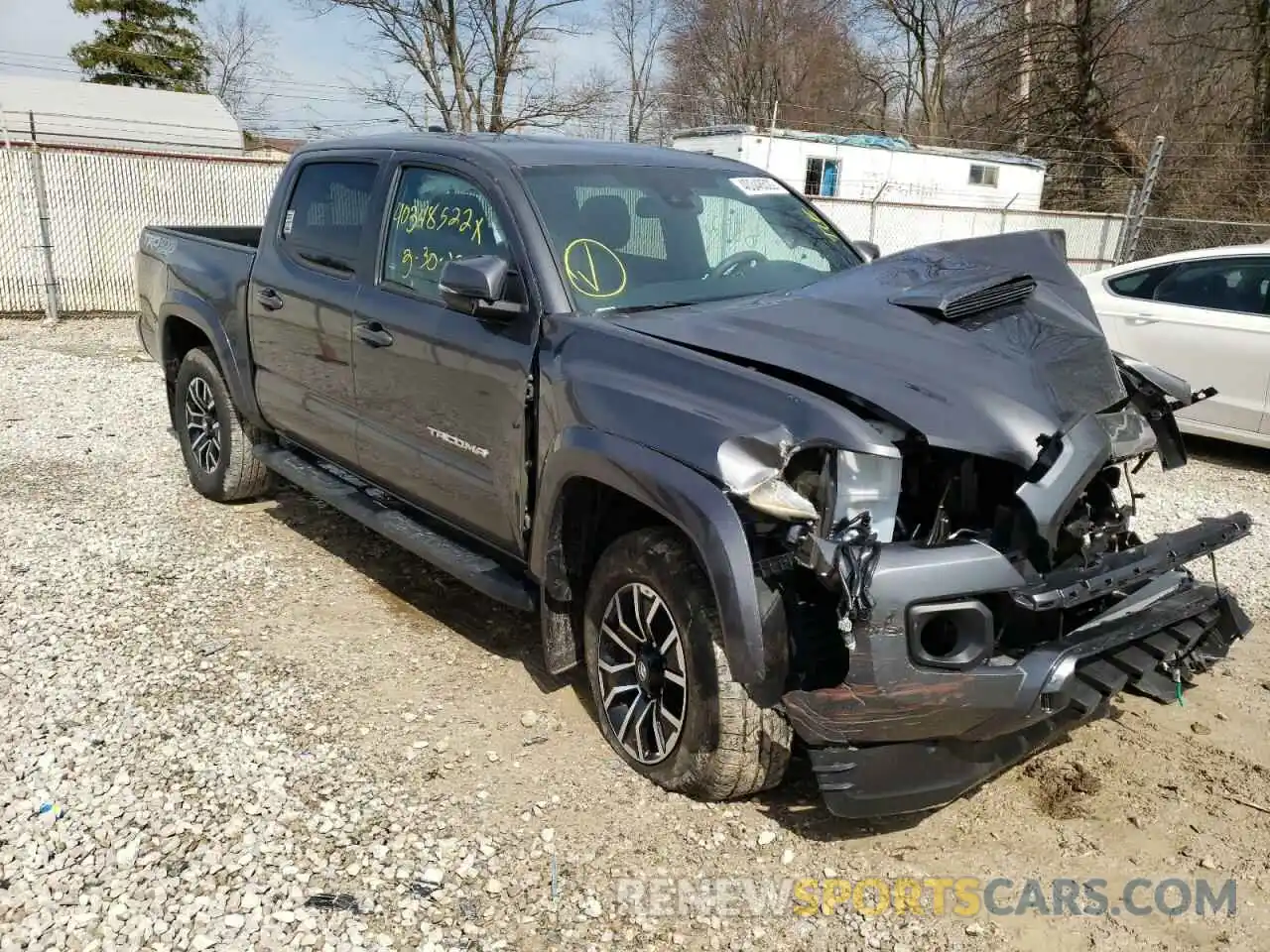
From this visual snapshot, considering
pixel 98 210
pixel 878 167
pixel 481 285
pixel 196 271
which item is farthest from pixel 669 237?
pixel 878 167

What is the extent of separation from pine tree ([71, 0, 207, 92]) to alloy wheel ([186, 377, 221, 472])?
42.9m

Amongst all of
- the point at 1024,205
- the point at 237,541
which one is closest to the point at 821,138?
the point at 1024,205

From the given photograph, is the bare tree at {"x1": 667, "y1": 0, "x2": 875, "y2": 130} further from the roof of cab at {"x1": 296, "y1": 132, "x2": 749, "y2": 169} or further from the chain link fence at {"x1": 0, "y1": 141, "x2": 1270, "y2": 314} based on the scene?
the roof of cab at {"x1": 296, "y1": 132, "x2": 749, "y2": 169}

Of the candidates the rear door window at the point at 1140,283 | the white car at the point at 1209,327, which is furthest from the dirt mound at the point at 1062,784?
the rear door window at the point at 1140,283

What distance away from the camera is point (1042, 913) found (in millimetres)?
2764

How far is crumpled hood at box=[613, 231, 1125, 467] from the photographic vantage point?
9.04ft

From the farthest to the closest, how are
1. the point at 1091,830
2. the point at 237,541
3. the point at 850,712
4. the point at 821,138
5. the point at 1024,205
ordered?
the point at 1024,205
the point at 821,138
the point at 237,541
the point at 1091,830
the point at 850,712

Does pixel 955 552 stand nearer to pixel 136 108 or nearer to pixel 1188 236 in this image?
pixel 1188 236

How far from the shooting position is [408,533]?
13.8 ft

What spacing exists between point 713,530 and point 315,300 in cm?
266

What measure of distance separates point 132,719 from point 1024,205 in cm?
2750

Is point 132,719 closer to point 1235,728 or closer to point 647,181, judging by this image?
point 647,181

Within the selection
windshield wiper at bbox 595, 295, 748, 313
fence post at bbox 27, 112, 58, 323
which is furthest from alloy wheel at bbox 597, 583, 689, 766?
fence post at bbox 27, 112, 58, 323

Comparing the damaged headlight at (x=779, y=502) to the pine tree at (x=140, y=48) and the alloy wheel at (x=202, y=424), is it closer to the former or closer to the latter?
the alloy wheel at (x=202, y=424)
